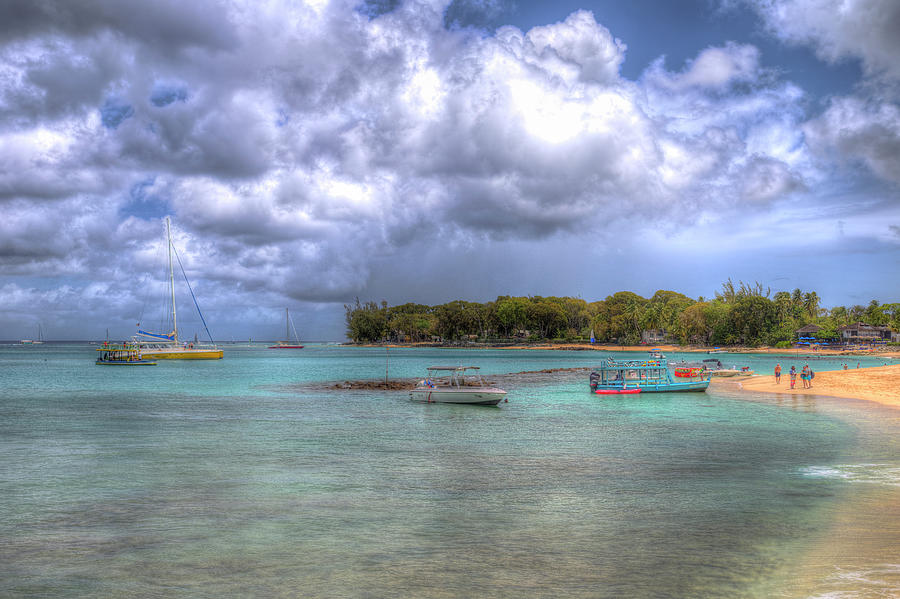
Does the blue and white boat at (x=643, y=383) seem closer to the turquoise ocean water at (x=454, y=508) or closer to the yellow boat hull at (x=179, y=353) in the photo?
the turquoise ocean water at (x=454, y=508)

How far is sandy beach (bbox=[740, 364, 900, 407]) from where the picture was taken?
45.0m

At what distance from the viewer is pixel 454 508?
15.6 metres

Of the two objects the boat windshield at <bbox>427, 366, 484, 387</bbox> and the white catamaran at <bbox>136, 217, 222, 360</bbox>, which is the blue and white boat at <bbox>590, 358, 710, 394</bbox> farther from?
the white catamaran at <bbox>136, 217, 222, 360</bbox>

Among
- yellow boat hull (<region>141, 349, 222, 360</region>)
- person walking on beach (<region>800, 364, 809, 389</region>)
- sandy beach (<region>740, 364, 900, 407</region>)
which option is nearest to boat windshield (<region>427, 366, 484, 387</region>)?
sandy beach (<region>740, 364, 900, 407</region>)

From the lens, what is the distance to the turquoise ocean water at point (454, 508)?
1058 cm

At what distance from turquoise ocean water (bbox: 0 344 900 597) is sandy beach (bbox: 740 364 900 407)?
1338cm

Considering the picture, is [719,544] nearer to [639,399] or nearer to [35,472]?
[35,472]

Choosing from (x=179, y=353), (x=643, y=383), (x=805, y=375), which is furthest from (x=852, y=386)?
(x=179, y=353)

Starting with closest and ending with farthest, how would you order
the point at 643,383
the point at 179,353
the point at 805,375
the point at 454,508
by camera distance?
the point at 454,508
the point at 643,383
the point at 805,375
the point at 179,353

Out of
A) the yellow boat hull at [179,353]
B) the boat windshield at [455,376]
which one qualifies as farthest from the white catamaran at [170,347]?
the boat windshield at [455,376]

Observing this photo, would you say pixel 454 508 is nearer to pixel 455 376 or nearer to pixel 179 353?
pixel 455 376

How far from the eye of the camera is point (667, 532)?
43.4 ft

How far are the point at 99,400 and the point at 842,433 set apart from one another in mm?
50231

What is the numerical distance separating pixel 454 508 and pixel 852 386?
48.1 m
